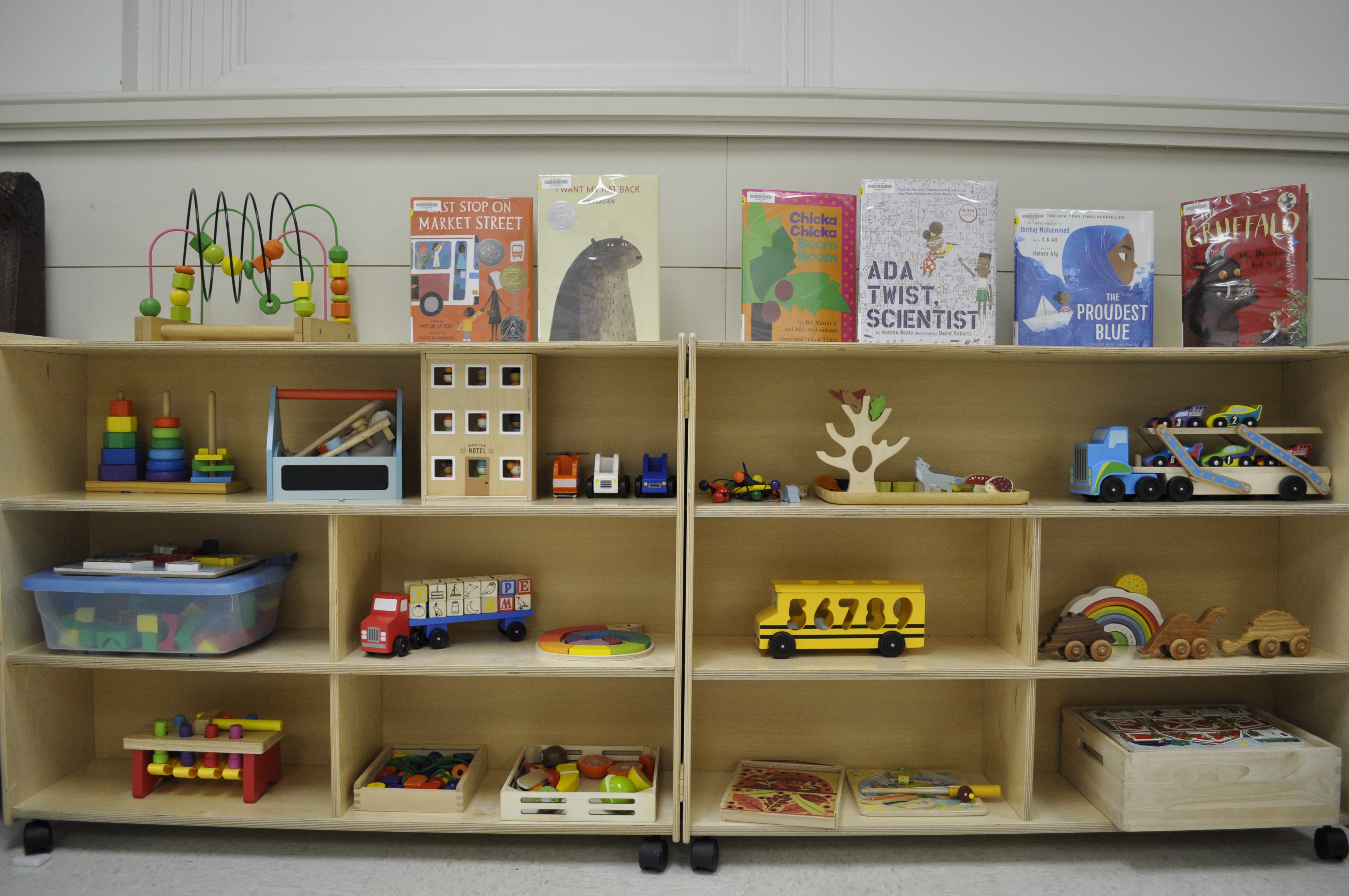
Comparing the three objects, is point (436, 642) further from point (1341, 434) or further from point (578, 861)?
point (1341, 434)

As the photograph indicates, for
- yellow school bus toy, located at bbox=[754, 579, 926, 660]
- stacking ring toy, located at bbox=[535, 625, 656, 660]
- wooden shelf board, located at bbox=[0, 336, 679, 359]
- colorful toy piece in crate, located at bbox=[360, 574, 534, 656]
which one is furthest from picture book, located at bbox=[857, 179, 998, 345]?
colorful toy piece in crate, located at bbox=[360, 574, 534, 656]

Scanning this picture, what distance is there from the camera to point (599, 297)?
2.14m

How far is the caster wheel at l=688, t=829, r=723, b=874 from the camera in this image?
200 cm

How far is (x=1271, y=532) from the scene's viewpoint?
8.04ft

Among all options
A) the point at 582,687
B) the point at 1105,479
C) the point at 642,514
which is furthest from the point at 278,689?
the point at 1105,479

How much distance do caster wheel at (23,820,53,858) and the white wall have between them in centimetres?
231

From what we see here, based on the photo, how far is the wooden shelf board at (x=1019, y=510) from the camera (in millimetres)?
2008

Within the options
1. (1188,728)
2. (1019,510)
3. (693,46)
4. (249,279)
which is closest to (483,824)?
(1019,510)

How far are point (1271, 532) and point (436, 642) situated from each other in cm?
278

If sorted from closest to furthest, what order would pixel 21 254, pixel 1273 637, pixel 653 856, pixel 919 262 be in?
1. pixel 653 856
2. pixel 919 262
3. pixel 1273 637
4. pixel 21 254

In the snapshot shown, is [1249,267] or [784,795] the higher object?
[1249,267]

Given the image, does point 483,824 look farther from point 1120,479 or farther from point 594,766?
point 1120,479

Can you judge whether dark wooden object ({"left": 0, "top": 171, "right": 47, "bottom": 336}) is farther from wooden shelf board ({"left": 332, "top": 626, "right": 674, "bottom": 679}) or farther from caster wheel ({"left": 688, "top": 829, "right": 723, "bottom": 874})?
caster wheel ({"left": 688, "top": 829, "right": 723, "bottom": 874})

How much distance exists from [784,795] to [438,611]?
3.87 ft
